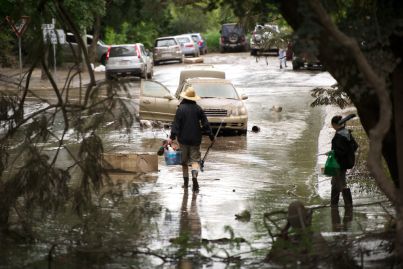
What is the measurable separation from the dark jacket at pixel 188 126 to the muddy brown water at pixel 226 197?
2.88 ft

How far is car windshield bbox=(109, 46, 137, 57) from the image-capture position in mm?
45406

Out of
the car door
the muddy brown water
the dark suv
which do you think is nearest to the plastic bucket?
the muddy brown water

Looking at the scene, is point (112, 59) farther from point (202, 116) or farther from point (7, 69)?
point (202, 116)

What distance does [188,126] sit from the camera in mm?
17047

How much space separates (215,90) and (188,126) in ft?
31.8

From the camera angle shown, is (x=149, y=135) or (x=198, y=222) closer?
(x=198, y=222)

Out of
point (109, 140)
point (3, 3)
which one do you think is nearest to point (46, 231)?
point (109, 140)

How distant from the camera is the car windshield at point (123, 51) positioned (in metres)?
45.4

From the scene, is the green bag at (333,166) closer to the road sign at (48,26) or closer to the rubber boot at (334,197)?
the rubber boot at (334,197)

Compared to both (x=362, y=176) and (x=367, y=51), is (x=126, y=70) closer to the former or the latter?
(x=362, y=176)

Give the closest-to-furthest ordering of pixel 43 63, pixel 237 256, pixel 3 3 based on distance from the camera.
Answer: pixel 237 256 → pixel 43 63 → pixel 3 3

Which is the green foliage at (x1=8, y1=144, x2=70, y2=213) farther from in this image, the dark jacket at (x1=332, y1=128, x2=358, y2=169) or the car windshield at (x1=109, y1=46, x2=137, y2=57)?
the car windshield at (x1=109, y1=46, x2=137, y2=57)

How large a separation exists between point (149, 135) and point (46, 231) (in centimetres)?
1245

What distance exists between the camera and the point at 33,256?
11828 millimetres
